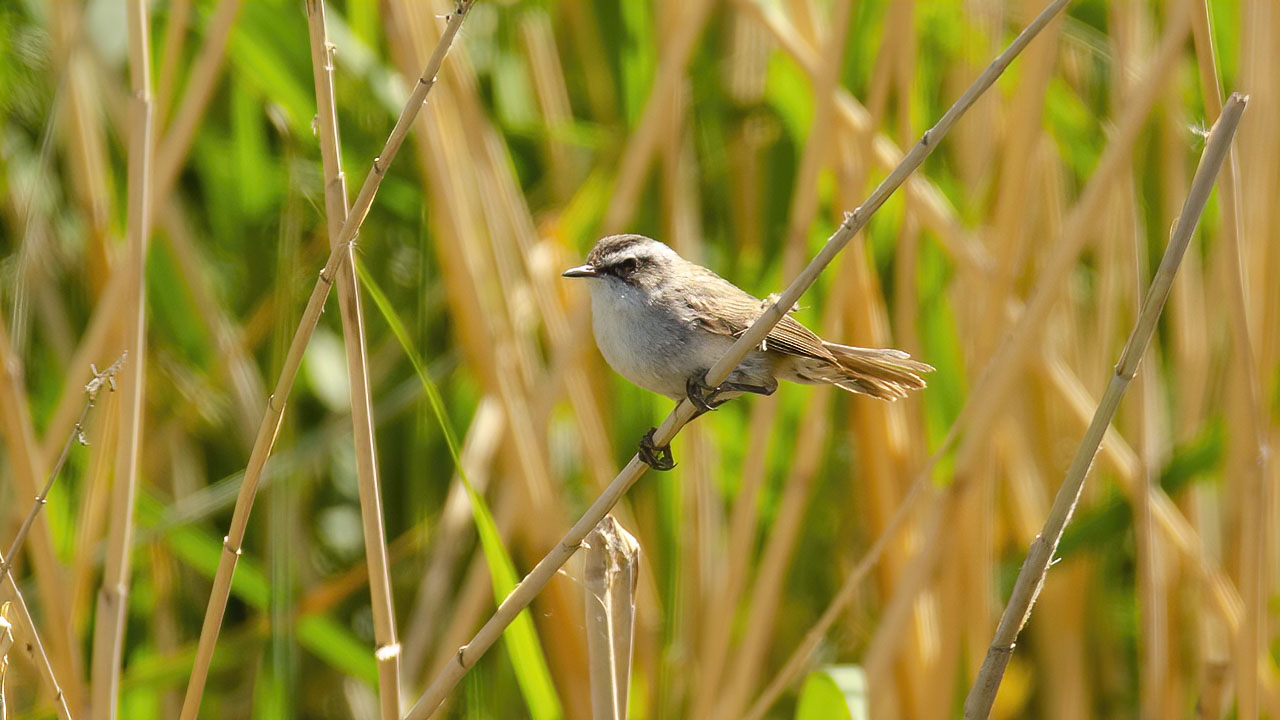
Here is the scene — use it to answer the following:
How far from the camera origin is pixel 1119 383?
137 centimetres

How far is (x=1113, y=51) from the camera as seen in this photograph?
255 centimetres

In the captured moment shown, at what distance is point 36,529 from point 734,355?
50.7 inches

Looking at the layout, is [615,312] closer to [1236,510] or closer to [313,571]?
[313,571]

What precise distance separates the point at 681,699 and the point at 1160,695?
1074 millimetres

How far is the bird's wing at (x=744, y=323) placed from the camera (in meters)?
2.14

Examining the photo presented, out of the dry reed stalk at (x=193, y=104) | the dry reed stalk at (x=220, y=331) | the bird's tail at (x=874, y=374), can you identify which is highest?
the dry reed stalk at (x=193, y=104)

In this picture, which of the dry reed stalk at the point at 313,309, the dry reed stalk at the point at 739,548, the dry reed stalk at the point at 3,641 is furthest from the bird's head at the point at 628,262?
the dry reed stalk at the point at 3,641

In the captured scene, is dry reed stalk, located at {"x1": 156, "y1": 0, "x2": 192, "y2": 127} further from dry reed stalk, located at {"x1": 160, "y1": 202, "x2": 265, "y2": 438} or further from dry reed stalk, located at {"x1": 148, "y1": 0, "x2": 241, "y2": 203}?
dry reed stalk, located at {"x1": 160, "y1": 202, "x2": 265, "y2": 438}

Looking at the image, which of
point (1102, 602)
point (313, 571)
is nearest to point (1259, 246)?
point (1102, 602)

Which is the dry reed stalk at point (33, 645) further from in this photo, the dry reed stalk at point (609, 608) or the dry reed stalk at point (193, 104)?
the dry reed stalk at point (193, 104)

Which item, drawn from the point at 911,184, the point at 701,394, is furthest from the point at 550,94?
the point at 701,394

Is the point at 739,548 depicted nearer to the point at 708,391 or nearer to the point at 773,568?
the point at 773,568

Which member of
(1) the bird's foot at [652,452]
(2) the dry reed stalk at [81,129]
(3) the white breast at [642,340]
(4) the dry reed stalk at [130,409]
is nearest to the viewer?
(4) the dry reed stalk at [130,409]

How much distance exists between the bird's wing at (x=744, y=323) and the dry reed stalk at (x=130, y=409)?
3.22 ft
